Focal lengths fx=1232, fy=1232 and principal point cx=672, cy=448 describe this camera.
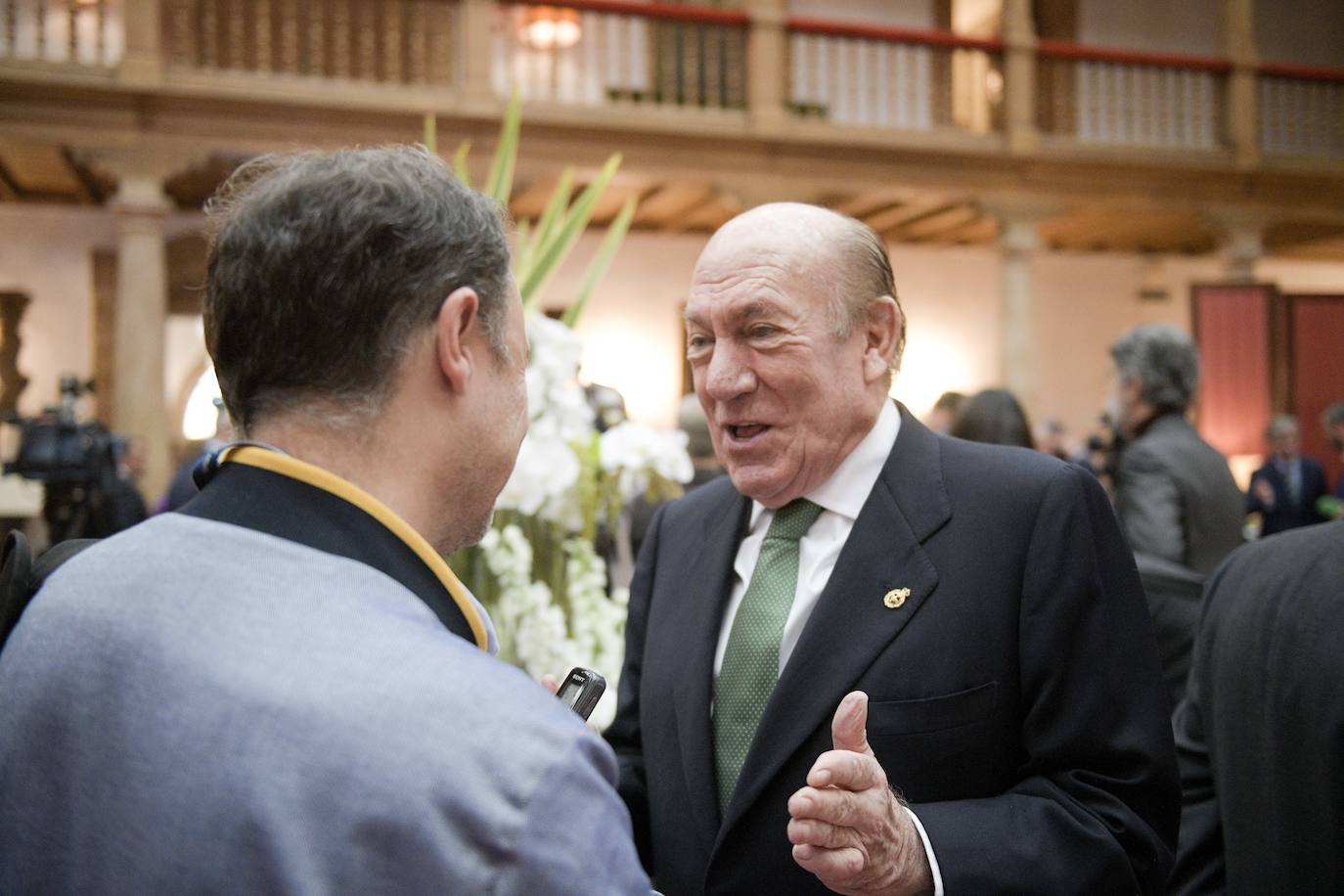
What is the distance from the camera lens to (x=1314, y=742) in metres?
1.36

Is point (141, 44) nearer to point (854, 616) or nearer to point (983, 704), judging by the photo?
point (854, 616)

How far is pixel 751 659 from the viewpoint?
4.88 feet

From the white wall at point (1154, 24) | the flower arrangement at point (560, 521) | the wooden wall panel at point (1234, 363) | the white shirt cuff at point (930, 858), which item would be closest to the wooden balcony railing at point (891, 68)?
the white wall at point (1154, 24)

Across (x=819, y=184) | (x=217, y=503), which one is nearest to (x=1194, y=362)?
(x=217, y=503)

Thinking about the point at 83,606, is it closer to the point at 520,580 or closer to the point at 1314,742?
the point at 520,580

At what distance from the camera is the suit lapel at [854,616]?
1.38 m

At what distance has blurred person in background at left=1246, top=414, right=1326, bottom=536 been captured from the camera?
328 inches

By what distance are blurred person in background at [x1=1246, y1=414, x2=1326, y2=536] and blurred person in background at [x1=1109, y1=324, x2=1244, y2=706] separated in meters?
5.57

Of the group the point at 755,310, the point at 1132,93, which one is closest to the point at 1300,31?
the point at 1132,93

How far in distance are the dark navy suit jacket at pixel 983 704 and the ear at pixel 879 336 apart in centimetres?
Answer: 20

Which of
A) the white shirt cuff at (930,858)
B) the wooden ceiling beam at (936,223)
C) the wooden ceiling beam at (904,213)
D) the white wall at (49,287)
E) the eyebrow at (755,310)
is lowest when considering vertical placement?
the white shirt cuff at (930,858)

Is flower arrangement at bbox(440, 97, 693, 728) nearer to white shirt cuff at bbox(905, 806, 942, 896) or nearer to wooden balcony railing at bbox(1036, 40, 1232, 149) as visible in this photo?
white shirt cuff at bbox(905, 806, 942, 896)

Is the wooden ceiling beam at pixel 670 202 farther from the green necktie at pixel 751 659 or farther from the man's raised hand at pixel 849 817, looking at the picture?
the man's raised hand at pixel 849 817

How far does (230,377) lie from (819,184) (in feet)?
30.7
